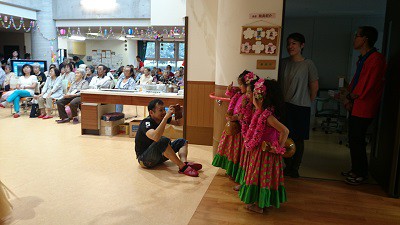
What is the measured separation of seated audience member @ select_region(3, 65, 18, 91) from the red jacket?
8769 mm

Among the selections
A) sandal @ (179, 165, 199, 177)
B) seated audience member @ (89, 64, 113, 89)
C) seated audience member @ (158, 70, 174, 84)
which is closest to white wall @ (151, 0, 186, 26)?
seated audience member @ (158, 70, 174, 84)

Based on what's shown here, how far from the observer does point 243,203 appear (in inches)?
122

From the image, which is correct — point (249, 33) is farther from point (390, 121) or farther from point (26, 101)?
point (26, 101)

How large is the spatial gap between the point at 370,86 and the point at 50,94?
683 centimetres

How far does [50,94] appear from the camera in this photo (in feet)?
25.0

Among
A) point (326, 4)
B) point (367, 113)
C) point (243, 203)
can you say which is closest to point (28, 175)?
point (243, 203)

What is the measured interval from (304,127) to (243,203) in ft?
3.98

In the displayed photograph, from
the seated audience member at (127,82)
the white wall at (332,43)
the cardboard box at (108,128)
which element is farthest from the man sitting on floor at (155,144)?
the white wall at (332,43)

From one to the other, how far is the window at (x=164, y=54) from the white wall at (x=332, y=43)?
9781 mm

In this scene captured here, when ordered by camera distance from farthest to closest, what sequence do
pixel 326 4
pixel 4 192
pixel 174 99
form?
pixel 326 4
pixel 174 99
pixel 4 192

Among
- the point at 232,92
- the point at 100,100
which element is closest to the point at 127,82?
the point at 100,100

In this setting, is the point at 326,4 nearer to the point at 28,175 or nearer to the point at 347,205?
the point at 347,205

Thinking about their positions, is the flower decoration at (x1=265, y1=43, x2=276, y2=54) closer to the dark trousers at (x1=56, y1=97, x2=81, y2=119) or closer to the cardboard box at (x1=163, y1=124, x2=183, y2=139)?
the cardboard box at (x1=163, y1=124, x2=183, y2=139)

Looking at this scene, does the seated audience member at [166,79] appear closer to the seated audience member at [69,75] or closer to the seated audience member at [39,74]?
the seated audience member at [69,75]
